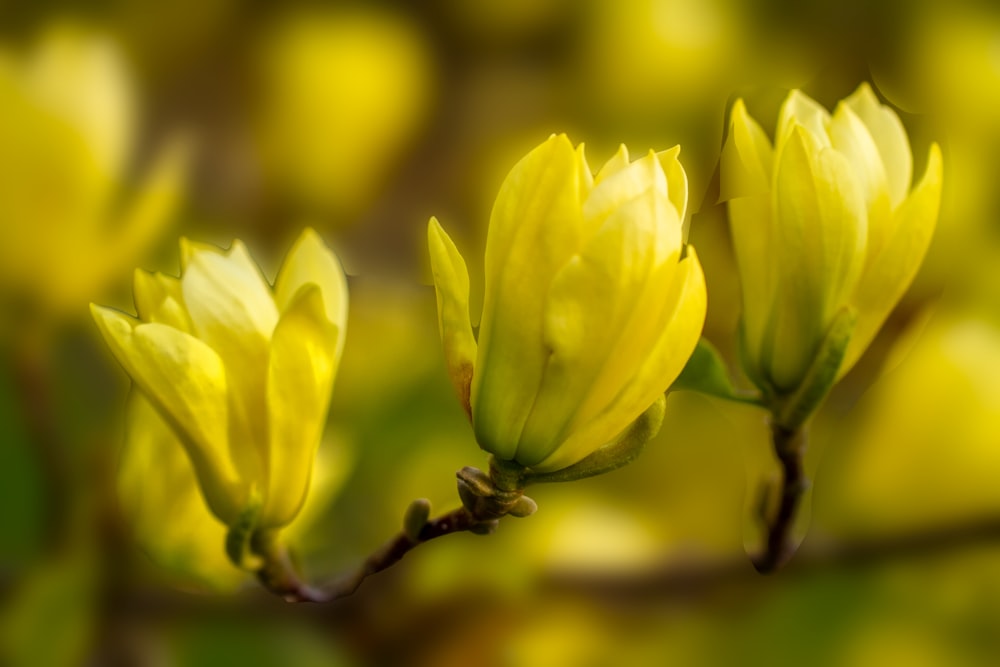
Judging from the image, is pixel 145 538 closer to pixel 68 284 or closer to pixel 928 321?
pixel 68 284

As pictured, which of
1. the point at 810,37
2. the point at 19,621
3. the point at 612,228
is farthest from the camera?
the point at 810,37

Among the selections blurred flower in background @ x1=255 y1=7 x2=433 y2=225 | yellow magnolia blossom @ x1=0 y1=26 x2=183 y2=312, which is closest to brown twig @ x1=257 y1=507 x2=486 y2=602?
yellow magnolia blossom @ x1=0 y1=26 x2=183 y2=312

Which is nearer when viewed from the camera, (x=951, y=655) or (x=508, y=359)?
(x=508, y=359)

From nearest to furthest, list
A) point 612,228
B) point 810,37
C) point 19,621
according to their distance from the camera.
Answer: point 612,228 → point 19,621 → point 810,37

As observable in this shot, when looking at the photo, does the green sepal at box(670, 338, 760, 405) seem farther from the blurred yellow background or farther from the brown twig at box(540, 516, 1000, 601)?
the brown twig at box(540, 516, 1000, 601)

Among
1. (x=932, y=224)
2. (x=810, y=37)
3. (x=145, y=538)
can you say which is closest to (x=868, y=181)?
(x=932, y=224)

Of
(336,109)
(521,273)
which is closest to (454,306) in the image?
(521,273)
